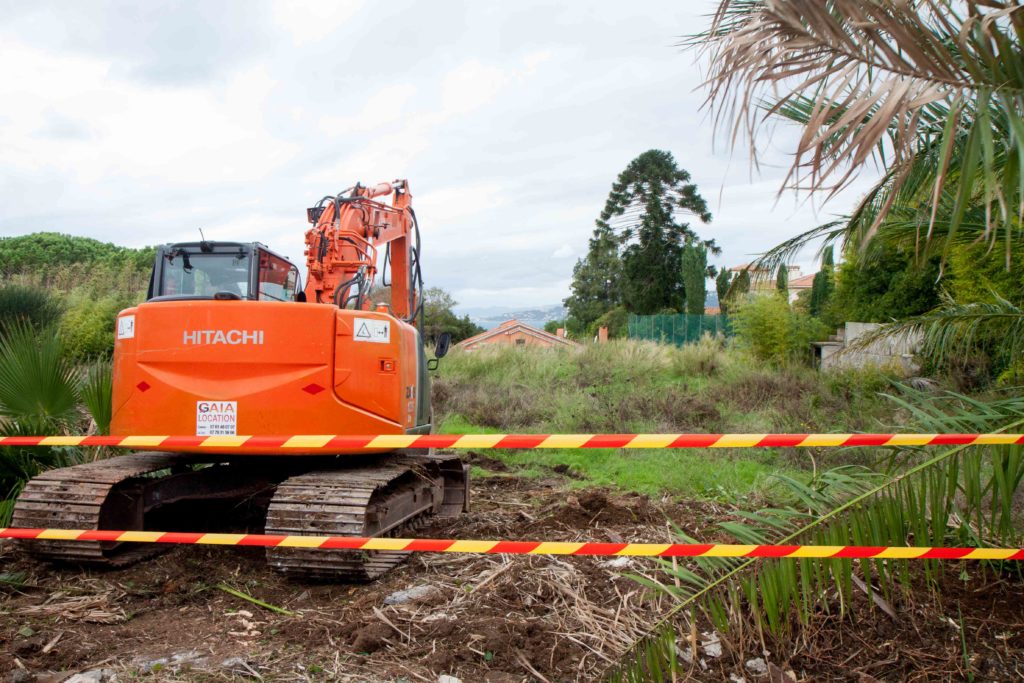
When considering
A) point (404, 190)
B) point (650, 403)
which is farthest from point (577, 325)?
point (404, 190)

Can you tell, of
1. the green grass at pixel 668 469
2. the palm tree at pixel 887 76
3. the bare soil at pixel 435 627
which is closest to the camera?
the palm tree at pixel 887 76

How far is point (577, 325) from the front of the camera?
6194 centimetres

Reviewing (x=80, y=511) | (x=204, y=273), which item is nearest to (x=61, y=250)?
(x=204, y=273)

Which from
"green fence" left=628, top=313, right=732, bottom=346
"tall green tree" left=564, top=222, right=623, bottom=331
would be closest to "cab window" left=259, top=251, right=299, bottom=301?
"green fence" left=628, top=313, right=732, bottom=346

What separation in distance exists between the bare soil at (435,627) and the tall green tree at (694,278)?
132 feet

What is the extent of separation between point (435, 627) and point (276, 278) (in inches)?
154

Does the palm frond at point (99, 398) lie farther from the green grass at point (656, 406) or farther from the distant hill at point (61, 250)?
the distant hill at point (61, 250)

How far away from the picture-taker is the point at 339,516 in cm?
512

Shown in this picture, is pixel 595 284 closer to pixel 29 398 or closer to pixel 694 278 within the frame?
pixel 694 278

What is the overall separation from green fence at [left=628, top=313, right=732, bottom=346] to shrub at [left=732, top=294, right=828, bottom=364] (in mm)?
14637

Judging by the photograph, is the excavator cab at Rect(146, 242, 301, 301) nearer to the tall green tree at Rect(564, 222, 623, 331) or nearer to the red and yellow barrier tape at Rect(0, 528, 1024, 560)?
the red and yellow barrier tape at Rect(0, 528, 1024, 560)

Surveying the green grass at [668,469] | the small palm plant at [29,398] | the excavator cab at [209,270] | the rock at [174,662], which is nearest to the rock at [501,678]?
the rock at [174,662]

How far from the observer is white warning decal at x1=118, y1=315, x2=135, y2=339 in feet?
19.2

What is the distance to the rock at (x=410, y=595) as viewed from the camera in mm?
4840
